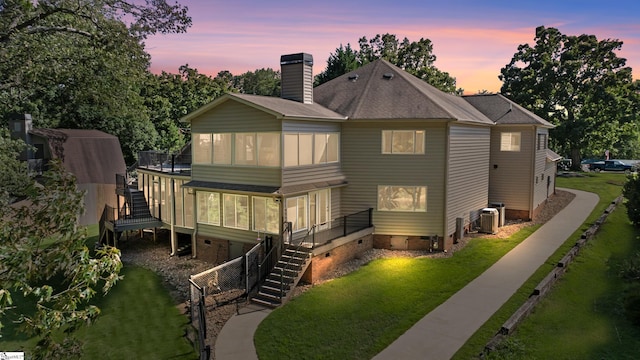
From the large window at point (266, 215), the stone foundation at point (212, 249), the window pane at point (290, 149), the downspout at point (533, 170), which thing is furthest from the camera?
the downspout at point (533, 170)

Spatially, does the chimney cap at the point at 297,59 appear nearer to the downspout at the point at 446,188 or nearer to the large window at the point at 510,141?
the downspout at the point at 446,188

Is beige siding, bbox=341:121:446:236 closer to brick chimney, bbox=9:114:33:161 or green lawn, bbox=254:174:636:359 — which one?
green lawn, bbox=254:174:636:359

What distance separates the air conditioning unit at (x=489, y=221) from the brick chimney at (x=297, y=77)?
37.3 feet

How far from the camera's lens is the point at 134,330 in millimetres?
14445

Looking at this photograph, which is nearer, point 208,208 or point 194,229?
point 208,208

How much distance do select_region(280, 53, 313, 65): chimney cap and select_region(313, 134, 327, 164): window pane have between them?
4.27m

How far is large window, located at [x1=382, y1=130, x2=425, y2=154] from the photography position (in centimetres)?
2089

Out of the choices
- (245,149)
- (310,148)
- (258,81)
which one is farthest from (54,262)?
(258,81)

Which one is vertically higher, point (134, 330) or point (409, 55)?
point (409, 55)

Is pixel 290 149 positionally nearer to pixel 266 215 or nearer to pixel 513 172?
pixel 266 215

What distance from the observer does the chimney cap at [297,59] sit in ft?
71.3

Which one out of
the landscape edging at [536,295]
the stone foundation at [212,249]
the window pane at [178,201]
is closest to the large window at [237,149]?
the window pane at [178,201]

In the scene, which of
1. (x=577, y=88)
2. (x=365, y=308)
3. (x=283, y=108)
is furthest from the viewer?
(x=577, y=88)

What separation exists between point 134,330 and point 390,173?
12.8 m
